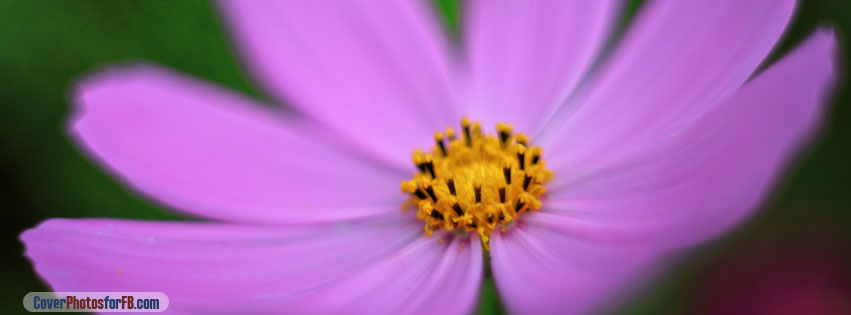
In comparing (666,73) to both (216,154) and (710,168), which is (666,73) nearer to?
(710,168)

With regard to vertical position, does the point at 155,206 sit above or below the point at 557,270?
above

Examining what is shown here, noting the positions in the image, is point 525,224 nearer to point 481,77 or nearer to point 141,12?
point 481,77

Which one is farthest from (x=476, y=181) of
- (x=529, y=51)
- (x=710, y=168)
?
(x=710, y=168)

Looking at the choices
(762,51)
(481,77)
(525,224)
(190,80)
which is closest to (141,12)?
(190,80)

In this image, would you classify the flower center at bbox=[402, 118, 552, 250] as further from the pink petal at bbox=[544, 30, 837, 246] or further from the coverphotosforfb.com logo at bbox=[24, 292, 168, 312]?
the coverphotosforfb.com logo at bbox=[24, 292, 168, 312]

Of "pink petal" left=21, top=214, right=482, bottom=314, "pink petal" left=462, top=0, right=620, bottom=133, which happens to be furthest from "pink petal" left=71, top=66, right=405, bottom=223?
"pink petal" left=462, top=0, right=620, bottom=133

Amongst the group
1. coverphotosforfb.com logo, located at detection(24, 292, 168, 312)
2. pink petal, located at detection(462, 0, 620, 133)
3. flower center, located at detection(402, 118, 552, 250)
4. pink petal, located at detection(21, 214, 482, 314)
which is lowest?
coverphotosforfb.com logo, located at detection(24, 292, 168, 312)
